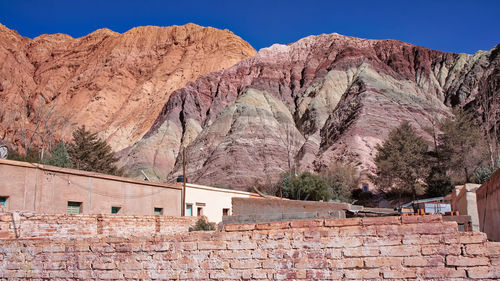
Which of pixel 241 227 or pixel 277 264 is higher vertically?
pixel 241 227

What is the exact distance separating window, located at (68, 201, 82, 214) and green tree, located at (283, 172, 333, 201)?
26.6 metres

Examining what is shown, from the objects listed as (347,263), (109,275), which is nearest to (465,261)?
(347,263)

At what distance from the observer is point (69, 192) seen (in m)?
14.6

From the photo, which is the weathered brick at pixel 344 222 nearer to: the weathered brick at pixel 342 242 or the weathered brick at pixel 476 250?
the weathered brick at pixel 342 242

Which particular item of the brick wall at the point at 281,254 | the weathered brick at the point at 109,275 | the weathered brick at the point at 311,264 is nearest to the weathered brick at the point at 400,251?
the brick wall at the point at 281,254

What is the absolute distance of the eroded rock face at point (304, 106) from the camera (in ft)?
175

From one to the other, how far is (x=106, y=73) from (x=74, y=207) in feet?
288

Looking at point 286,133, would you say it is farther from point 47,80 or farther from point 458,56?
point 47,80

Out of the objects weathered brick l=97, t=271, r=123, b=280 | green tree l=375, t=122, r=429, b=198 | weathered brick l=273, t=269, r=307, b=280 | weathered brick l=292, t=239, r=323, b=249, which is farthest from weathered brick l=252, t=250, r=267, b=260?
green tree l=375, t=122, r=429, b=198

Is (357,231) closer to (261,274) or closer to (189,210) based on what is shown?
(261,274)

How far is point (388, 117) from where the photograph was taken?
56406 mm

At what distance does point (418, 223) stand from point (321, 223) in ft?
3.74

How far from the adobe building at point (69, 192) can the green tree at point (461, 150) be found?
30.3 meters

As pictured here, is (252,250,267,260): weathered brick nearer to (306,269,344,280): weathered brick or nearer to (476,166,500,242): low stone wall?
(306,269,344,280): weathered brick
